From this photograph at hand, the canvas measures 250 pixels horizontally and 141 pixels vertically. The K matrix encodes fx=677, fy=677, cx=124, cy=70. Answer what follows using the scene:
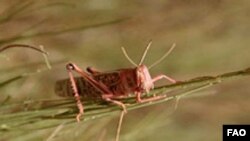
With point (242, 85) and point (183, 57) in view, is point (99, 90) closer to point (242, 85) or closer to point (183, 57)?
point (183, 57)

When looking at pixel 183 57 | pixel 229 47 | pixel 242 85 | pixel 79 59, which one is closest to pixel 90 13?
pixel 79 59

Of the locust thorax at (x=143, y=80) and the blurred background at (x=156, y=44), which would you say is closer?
the locust thorax at (x=143, y=80)

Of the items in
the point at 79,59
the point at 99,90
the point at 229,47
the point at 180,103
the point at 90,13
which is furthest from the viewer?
the point at 180,103

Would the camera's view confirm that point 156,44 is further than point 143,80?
Yes

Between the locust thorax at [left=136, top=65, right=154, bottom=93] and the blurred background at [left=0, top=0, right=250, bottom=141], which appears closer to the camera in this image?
the locust thorax at [left=136, top=65, right=154, bottom=93]

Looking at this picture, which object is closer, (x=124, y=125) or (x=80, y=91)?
(x=80, y=91)

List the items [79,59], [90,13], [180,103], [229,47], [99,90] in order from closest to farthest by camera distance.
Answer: [99,90]
[90,13]
[79,59]
[229,47]
[180,103]

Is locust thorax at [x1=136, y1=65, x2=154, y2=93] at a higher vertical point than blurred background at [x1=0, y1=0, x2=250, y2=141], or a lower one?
lower

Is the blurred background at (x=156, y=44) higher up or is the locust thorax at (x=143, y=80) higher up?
the blurred background at (x=156, y=44)
